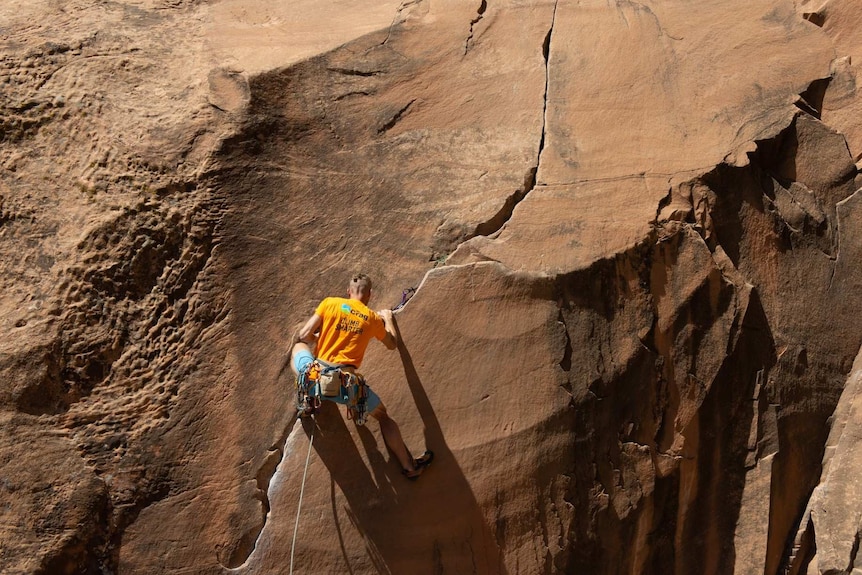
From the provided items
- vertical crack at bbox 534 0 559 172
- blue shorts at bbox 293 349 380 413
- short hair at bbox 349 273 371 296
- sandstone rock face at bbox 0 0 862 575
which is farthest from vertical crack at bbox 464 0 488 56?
blue shorts at bbox 293 349 380 413

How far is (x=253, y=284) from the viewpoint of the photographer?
4.57 meters

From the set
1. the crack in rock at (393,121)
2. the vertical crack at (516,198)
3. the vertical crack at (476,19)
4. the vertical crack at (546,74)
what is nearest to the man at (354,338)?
the vertical crack at (516,198)

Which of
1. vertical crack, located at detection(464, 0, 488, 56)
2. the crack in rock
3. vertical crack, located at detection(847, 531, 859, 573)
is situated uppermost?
vertical crack, located at detection(464, 0, 488, 56)

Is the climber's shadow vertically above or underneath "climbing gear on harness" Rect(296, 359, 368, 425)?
underneath

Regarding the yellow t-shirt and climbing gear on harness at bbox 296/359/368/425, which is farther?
the yellow t-shirt

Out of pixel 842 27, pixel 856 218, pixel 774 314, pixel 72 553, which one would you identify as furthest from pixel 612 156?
pixel 72 553

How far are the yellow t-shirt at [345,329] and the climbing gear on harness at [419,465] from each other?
0.64 m

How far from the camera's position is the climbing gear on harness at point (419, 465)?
14.4 ft

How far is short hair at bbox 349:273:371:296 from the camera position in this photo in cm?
430

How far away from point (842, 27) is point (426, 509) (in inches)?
168

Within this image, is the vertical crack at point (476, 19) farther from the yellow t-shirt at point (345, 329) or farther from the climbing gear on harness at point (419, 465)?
the climbing gear on harness at point (419, 465)

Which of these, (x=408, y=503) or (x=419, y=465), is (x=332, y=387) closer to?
(x=419, y=465)

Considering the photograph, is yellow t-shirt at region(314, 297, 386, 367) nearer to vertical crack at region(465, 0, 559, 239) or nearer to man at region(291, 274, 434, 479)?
man at region(291, 274, 434, 479)

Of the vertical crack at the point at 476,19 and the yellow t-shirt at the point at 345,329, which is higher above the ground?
the vertical crack at the point at 476,19
